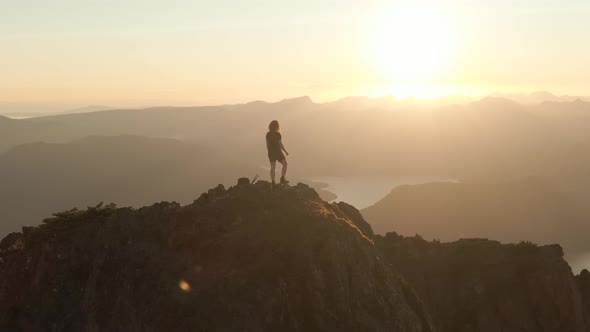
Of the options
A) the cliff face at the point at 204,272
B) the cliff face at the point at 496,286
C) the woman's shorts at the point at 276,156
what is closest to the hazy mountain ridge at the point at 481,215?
the cliff face at the point at 496,286

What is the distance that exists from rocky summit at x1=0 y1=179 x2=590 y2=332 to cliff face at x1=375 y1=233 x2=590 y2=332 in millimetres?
12330

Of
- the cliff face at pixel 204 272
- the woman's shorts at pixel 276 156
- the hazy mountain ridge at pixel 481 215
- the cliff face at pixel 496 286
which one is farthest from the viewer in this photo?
the hazy mountain ridge at pixel 481 215

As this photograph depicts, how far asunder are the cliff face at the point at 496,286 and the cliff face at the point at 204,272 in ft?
41.9

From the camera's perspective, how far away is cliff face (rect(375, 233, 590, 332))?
36062 mm

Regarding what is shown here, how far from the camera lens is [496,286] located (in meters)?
37.8

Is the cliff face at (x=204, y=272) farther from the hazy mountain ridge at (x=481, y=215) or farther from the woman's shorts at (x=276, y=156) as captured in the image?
the hazy mountain ridge at (x=481, y=215)

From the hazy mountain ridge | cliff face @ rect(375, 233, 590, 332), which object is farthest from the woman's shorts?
the hazy mountain ridge

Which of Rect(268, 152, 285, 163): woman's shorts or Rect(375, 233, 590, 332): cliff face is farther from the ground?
Rect(268, 152, 285, 163): woman's shorts

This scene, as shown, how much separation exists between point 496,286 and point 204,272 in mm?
26909

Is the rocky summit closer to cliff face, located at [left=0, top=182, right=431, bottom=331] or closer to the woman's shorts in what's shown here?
cliff face, located at [left=0, top=182, right=431, bottom=331]

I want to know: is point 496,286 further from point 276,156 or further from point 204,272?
point 204,272

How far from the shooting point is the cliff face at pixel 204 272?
782 inches

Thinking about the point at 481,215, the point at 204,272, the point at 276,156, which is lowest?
the point at 481,215

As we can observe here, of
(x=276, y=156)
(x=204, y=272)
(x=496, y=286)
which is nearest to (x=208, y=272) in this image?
(x=204, y=272)
